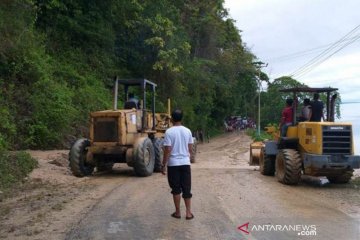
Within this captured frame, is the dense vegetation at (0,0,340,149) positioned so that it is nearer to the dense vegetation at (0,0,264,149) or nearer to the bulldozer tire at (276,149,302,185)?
the dense vegetation at (0,0,264,149)

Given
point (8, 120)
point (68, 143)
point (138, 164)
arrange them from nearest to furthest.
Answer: point (138, 164) < point (8, 120) < point (68, 143)

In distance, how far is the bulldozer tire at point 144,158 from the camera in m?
15.4

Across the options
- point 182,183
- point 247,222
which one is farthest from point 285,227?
point 182,183

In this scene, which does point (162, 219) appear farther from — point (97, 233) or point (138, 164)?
point (138, 164)

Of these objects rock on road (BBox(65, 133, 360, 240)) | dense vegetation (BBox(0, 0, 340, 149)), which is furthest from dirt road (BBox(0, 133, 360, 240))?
dense vegetation (BBox(0, 0, 340, 149))

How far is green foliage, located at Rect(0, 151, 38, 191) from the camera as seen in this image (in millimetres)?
13195

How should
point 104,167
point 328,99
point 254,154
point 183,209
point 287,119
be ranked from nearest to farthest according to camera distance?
point 183,209 < point 328,99 < point 287,119 < point 104,167 < point 254,154

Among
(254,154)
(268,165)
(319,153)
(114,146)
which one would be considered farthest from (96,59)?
(319,153)

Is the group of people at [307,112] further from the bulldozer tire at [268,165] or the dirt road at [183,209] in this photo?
the dirt road at [183,209]

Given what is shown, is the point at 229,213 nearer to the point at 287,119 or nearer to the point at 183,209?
the point at 183,209

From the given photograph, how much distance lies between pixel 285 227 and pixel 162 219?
79.0 inches

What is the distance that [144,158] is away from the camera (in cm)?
1565

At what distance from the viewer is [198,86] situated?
43844mm

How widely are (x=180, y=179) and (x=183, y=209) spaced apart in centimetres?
97
